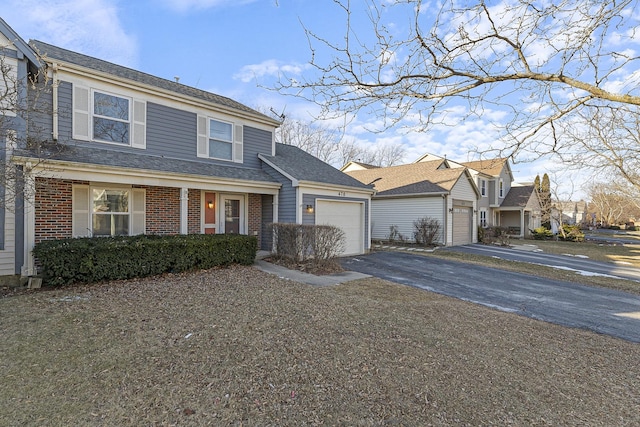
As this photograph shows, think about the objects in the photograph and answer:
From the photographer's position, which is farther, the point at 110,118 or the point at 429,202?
the point at 429,202

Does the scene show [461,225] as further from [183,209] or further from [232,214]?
[183,209]

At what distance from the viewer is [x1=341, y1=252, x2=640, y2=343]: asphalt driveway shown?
615 centimetres

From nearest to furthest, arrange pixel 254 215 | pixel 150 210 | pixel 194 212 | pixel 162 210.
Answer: pixel 150 210, pixel 162 210, pixel 194 212, pixel 254 215

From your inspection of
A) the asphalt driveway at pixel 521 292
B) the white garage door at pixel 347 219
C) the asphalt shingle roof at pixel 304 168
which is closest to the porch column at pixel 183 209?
the asphalt shingle roof at pixel 304 168

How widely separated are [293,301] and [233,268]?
11.5 feet

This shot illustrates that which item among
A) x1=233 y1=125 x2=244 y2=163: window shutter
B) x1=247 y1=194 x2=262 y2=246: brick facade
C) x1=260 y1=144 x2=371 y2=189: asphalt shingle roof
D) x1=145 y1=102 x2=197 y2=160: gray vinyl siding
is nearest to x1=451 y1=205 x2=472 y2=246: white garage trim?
x1=260 y1=144 x2=371 y2=189: asphalt shingle roof

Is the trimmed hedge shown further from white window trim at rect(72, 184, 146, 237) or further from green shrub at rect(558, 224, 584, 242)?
green shrub at rect(558, 224, 584, 242)

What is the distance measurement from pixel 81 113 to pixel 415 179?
16.9 meters

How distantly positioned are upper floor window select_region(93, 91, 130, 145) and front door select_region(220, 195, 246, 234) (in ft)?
12.0

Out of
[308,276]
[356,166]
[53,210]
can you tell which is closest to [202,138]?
[53,210]

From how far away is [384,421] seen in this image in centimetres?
263

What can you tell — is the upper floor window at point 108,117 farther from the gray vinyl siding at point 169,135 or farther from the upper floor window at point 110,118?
the gray vinyl siding at point 169,135

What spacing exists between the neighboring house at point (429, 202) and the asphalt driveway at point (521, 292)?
5974mm

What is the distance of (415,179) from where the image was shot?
19906mm
